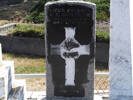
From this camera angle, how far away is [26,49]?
11.1 meters

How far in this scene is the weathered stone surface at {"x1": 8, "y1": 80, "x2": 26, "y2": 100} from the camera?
5977mm

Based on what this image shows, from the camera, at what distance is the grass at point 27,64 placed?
9375 millimetres

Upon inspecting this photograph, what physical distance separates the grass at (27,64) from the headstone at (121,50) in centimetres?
414

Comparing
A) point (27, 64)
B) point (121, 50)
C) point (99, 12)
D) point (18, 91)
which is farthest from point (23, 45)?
point (121, 50)

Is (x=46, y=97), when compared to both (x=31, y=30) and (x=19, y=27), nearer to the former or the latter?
(x=31, y=30)

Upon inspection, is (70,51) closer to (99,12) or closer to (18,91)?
(18,91)

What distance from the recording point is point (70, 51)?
6.64 metres

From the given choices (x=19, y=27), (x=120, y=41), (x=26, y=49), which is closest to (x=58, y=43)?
(x=120, y=41)

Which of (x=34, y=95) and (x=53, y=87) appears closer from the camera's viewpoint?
(x=53, y=87)

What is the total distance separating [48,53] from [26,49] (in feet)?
14.9

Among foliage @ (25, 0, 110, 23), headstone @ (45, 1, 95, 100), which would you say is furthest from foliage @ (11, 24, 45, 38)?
headstone @ (45, 1, 95, 100)

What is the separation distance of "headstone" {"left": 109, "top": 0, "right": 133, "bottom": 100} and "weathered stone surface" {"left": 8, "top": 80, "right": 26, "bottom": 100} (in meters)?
1.79

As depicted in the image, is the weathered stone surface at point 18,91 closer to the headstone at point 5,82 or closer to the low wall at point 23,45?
the headstone at point 5,82

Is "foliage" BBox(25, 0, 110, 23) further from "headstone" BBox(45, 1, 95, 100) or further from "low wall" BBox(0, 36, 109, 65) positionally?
"headstone" BBox(45, 1, 95, 100)
